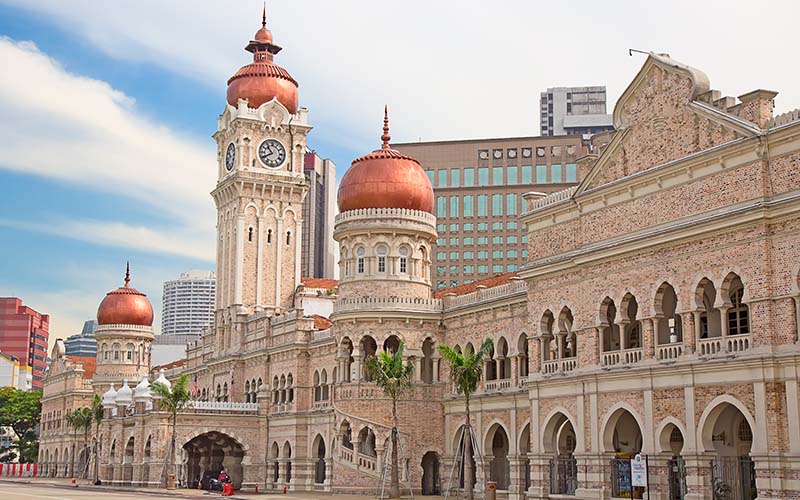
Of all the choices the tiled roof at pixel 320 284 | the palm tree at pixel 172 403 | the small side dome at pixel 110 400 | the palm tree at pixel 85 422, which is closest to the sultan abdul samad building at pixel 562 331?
the small side dome at pixel 110 400

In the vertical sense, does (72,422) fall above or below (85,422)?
above

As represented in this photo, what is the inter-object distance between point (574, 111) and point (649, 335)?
117005mm

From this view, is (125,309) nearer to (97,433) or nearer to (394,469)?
(97,433)

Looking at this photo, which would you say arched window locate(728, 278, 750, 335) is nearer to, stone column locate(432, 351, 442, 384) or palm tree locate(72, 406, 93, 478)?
stone column locate(432, 351, 442, 384)

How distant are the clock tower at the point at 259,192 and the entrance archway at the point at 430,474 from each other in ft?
78.1

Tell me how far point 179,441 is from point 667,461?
37212 millimetres

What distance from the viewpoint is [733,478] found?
36.4 metres

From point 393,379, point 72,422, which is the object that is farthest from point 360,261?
point 72,422

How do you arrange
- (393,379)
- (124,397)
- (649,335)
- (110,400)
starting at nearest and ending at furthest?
(649,335), (393,379), (124,397), (110,400)

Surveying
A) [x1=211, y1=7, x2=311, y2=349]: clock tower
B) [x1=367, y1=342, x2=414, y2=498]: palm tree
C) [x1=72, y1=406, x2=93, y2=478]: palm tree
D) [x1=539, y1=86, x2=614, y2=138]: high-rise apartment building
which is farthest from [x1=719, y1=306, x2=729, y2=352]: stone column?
[x1=539, y1=86, x2=614, y2=138]: high-rise apartment building

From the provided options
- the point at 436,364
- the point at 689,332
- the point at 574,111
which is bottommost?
the point at 689,332

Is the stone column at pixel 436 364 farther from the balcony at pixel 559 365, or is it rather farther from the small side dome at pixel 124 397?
the small side dome at pixel 124 397

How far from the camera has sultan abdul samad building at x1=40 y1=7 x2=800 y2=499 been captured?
113 ft

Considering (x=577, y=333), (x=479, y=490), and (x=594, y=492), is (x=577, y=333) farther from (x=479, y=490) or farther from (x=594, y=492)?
(x=479, y=490)
